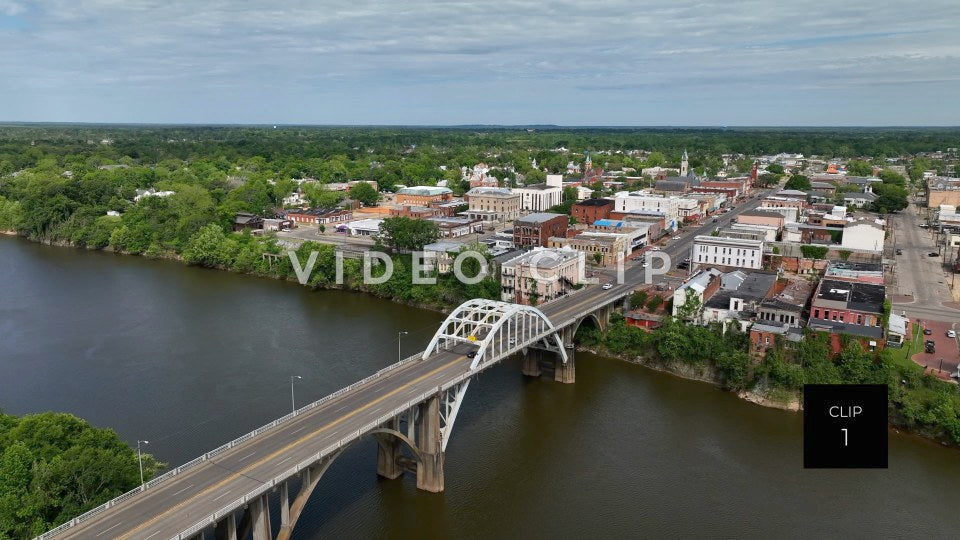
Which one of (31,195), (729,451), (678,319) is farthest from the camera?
(31,195)

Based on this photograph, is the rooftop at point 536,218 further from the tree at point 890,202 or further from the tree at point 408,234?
the tree at point 890,202

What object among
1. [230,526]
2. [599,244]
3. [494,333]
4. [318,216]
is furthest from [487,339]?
[318,216]

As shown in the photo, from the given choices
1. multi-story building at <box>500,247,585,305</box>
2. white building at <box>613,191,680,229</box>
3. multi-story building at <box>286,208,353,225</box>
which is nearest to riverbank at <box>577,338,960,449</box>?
multi-story building at <box>500,247,585,305</box>

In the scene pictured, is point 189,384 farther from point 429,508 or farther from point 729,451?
point 729,451

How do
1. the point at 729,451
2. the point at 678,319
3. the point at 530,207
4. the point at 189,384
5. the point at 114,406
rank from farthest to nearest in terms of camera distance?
the point at 530,207 → the point at 678,319 → the point at 189,384 → the point at 114,406 → the point at 729,451

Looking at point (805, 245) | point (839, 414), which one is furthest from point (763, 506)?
point (805, 245)

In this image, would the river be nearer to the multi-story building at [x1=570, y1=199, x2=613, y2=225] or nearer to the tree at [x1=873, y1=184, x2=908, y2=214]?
the multi-story building at [x1=570, y1=199, x2=613, y2=225]
